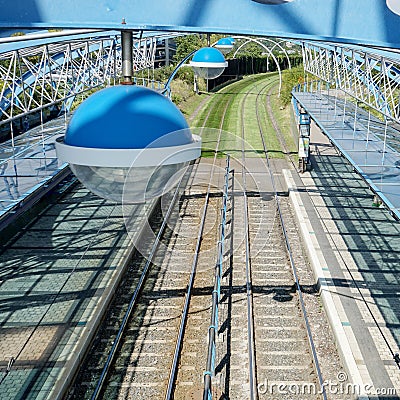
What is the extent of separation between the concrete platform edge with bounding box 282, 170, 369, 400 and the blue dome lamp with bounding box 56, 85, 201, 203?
7058 mm

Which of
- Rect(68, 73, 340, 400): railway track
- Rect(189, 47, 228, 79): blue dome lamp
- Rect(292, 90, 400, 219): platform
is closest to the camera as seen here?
Rect(68, 73, 340, 400): railway track

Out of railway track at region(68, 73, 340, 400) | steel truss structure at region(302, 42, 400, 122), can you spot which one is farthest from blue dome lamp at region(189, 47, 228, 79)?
railway track at region(68, 73, 340, 400)

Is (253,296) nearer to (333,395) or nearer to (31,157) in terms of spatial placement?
(333,395)

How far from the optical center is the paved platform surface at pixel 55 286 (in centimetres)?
880

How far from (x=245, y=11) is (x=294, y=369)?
7533 mm

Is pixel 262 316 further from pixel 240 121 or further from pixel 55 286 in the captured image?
pixel 240 121

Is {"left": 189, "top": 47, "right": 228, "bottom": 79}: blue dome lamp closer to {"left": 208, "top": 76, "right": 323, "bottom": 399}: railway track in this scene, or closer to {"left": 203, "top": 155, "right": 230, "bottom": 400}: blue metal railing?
{"left": 203, "top": 155, "right": 230, "bottom": 400}: blue metal railing

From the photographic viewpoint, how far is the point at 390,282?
11.8 metres

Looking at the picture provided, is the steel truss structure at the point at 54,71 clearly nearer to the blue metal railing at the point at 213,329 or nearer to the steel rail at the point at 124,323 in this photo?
the steel rail at the point at 124,323

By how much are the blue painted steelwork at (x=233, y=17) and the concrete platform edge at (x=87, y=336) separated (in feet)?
21.6

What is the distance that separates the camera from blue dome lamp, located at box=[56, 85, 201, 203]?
2.05 m

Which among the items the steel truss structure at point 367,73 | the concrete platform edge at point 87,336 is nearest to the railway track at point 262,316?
the concrete platform edge at point 87,336

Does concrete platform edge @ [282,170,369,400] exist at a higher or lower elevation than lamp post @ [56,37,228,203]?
lower

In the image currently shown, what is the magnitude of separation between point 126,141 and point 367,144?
41.4 ft
